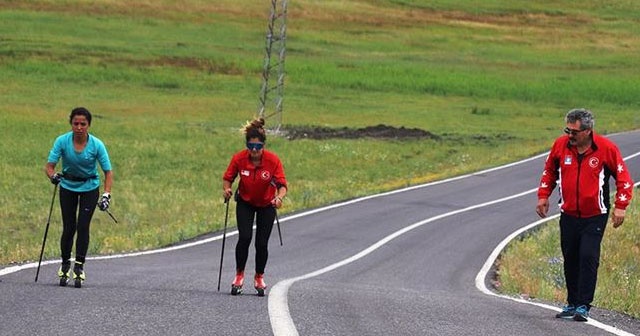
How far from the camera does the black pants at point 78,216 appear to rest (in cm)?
1314

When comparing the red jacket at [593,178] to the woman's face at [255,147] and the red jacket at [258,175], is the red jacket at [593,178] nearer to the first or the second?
the red jacket at [258,175]

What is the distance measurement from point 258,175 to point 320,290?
1.54m

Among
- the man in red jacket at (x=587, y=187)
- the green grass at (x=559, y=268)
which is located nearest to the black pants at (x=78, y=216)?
the man in red jacket at (x=587, y=187)

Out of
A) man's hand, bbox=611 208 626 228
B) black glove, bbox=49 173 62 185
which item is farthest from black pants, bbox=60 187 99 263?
man's hand, bbox=611 208 626 228

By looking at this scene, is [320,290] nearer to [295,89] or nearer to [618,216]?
[618,216]

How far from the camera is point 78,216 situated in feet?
43.5

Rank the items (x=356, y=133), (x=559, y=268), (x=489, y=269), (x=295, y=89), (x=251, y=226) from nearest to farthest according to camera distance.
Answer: (x=251, y=226) → (x=559, y=268) → (x=489, y=269) → (x=356, y=133) → (x=295, y=89)

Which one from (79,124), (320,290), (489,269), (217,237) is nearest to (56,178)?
(79,124)

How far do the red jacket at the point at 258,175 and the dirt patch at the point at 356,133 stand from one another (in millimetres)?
32428

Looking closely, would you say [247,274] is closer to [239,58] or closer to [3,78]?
[3,78]

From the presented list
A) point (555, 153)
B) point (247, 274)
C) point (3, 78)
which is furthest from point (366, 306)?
point (3, 78)

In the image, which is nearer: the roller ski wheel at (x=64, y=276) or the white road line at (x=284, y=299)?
the white road line at (x=284, y=299)

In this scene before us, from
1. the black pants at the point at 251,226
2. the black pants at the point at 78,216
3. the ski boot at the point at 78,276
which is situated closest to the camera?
the ski boot at the point at 78,276

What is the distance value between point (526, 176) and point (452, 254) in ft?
49.1
